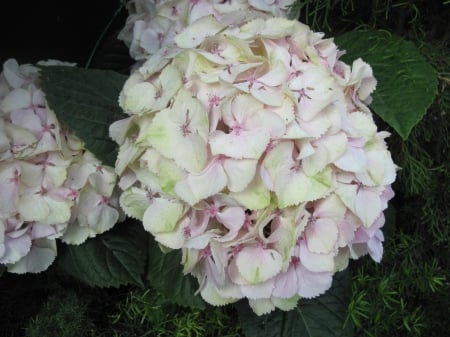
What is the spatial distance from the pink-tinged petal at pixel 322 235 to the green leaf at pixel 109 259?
0.75ft

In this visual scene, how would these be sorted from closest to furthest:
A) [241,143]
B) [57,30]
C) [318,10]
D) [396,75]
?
[241,143], [396,75], [318,10], [57,30]

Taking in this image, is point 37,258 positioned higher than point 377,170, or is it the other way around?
point 377,170

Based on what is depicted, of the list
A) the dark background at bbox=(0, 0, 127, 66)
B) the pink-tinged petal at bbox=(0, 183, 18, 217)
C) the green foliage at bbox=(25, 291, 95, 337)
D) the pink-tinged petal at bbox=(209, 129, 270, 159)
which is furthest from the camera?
the dark background at bbox=(0, 0, 127, 66)

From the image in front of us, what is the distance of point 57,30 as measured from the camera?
3.31 feet

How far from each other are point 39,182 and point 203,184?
0.67 feet

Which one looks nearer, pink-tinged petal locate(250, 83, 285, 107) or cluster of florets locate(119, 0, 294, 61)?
pink-tinged petal locate(250, 83, 285, 107)

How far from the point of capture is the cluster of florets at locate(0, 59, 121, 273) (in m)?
0.63

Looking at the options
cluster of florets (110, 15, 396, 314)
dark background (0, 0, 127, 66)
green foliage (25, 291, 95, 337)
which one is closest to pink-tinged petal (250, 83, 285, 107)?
cluster of florets (110, 15, 396, 314)

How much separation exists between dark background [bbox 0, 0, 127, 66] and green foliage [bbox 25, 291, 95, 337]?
14.6 inches

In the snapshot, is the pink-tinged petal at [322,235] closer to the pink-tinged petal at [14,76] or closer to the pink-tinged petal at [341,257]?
the pink-tinged petal at [341,257]

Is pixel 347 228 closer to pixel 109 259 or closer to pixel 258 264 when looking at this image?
pixel 258 264

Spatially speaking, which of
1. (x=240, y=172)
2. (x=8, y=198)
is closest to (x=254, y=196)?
(x=240, y=172)

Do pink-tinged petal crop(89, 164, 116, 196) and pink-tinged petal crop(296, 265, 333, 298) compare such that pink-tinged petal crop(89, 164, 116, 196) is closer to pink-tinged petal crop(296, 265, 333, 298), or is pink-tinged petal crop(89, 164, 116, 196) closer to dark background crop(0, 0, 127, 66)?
pink-tinged petal crop(296, 265, 333, 298)

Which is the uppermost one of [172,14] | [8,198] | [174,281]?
[172,14]
